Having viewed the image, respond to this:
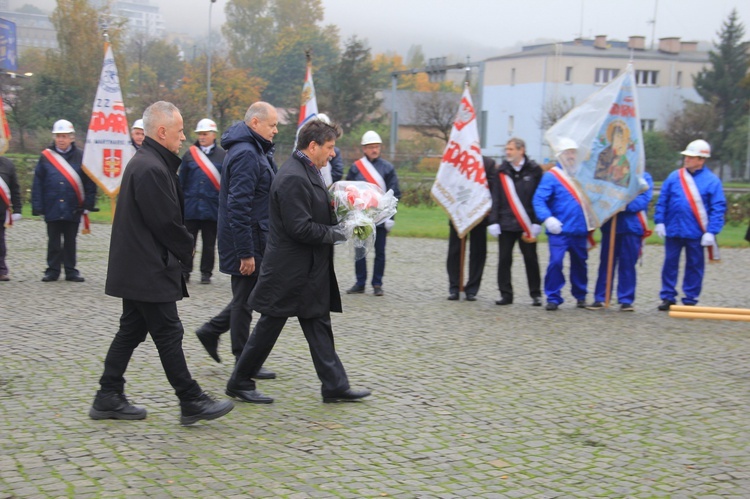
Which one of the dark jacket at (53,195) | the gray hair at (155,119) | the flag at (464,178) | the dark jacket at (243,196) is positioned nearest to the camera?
the gray hair at (155,119)

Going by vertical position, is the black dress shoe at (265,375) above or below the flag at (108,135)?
below

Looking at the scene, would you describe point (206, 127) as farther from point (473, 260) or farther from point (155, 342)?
point (155, 342)

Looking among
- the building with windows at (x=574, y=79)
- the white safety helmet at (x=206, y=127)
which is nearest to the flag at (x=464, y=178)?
the white safety helmet at (x=206, y=127)

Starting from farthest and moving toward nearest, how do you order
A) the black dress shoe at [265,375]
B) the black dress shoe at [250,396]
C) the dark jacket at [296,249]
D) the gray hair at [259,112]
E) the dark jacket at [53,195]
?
1. the dark jacket at [53,195]
2. the black dress shoe at [265,375]
3. the gray hair at [259,112]
4. the black dress shoe at [250,396]
5. the dark jacket at [296,249]

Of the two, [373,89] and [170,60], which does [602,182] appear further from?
[170,60]

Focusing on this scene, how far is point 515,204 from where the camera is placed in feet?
35.3

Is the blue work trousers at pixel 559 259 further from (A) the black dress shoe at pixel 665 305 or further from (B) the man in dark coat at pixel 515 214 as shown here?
(A) the black dress shoe at pixel 665 305

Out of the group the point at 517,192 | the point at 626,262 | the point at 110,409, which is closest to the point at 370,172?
the point at 517,192

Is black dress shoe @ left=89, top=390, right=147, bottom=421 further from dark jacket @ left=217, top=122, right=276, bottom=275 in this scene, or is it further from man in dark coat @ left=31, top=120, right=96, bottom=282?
man in dark coat @ left=31, top=120, right=96, bottom=282

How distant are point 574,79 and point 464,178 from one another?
6062cm

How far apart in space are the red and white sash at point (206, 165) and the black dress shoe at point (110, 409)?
19.8ft

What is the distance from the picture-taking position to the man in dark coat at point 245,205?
21.2 feet

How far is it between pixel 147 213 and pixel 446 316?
533 cm

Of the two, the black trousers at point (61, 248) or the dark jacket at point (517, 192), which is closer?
the dark jacket at point (517, 192)
